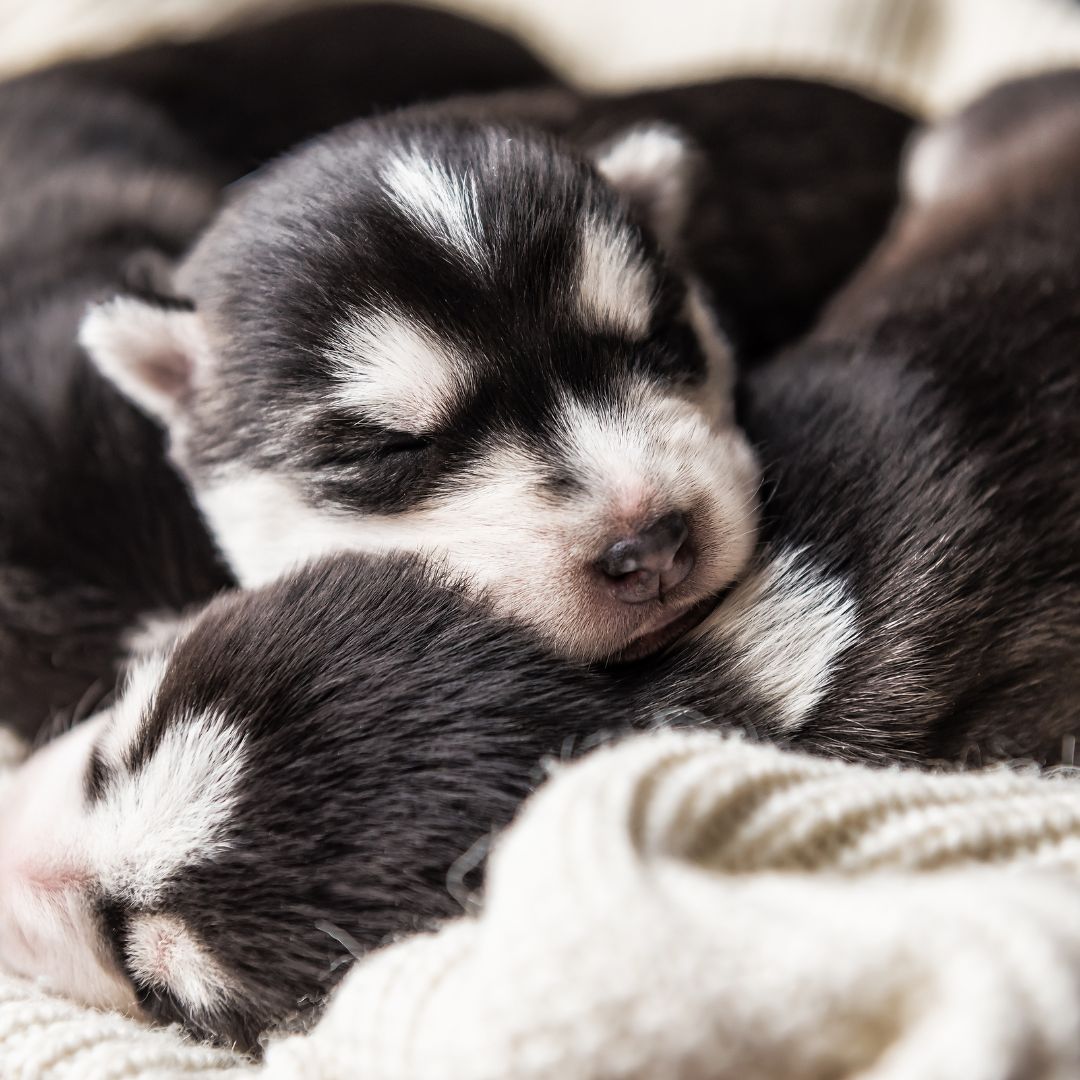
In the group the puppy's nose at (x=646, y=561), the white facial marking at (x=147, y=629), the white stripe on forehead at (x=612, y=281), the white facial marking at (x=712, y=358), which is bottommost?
the white facial marking at (x=147, y=629)

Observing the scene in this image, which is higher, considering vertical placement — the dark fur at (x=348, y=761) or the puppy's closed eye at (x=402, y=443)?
the puppy's closed eye at (x=402, y=443)

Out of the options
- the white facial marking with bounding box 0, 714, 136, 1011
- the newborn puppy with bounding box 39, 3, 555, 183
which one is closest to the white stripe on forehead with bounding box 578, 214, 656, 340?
the white facial marking with bounding box 0, 714, 136, 1011

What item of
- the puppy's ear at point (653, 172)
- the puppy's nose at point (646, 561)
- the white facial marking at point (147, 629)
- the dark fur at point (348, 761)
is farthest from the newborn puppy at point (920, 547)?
the white facial marking at point (147, 629)

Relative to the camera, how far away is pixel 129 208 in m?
2.73

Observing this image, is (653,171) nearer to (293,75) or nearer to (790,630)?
(790,630)

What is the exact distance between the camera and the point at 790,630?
1626mm

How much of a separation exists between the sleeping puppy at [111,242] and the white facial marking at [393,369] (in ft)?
1.93

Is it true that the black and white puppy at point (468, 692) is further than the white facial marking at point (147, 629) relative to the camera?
No

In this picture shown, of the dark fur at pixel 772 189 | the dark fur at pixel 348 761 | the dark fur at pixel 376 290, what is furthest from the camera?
the dark fur at pixel 772 189

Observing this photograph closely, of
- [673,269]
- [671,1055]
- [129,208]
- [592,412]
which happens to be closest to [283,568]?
[592,412]

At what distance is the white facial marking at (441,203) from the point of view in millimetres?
1714

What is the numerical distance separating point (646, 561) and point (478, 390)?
14.4 inches

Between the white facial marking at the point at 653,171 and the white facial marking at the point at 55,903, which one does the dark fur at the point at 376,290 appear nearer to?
the white facial marking at the point at 653,171

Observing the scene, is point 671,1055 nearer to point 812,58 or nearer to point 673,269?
point 673,269
